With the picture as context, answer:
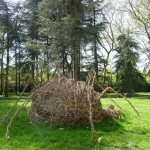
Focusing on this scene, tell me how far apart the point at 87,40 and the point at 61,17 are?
9.27ft

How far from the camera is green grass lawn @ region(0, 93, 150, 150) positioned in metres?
6.99

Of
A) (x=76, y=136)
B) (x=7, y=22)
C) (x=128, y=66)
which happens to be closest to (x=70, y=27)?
(x=128, y=66)

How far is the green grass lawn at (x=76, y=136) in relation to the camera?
6988 mm

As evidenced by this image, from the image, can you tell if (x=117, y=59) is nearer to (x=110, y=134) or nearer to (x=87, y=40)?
(x=87, y=40)

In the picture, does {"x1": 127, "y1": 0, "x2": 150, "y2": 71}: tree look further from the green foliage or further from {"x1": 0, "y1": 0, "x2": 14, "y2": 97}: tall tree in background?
{"x1": 0, "y1": 0, "x2": 14, "y2": 97}: tall tree in background

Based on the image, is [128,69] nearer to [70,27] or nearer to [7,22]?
[70,27]

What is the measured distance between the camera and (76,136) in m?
7.71

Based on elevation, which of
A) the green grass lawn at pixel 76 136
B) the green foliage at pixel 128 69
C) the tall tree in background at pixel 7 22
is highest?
the tall tree in background at pixel 7 22

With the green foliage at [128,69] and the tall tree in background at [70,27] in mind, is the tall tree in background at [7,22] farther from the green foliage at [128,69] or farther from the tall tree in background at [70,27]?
the green foliage at [128,69]

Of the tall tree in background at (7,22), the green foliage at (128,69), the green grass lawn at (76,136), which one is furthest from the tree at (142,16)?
the green grass lawn at (76,136)

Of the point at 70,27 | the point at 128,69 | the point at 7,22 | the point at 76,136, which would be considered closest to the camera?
the point at 76,136

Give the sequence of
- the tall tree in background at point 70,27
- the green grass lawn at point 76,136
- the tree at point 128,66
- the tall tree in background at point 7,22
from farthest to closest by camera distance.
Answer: the tall tree in background at point 7,22 < the tree at point 128,66 < the tall tree in background at point 70,27 < the green grass lawn at point 76,136

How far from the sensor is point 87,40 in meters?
24.3

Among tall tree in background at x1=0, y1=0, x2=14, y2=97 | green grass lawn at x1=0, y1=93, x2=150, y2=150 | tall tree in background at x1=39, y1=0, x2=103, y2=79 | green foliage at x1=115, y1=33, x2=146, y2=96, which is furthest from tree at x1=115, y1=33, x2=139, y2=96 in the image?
green grass lawn at x1=0, y1=93, x2=150, y2=150
